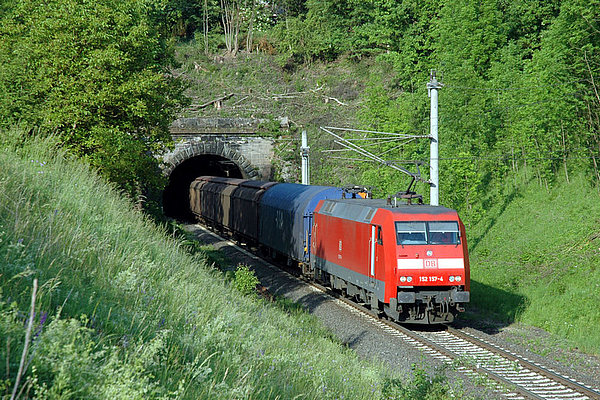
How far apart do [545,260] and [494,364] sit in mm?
10058

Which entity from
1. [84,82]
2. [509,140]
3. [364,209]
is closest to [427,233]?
[364,209]

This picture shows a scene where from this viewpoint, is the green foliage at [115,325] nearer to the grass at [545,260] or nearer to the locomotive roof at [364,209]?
the locomotive roof at [364,209]

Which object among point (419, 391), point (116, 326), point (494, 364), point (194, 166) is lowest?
point (494, 364)

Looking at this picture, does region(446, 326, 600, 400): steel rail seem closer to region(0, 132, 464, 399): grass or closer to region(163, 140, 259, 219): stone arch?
region(0, 132, 464, 399): grass

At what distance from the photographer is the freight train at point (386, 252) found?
14.4 meters

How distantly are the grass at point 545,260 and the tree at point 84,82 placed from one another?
1253 cm

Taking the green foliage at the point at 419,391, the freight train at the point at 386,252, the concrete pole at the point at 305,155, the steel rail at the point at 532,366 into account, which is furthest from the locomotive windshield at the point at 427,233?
the concrete pole at the point at 305,155

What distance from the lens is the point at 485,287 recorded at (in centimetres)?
1941

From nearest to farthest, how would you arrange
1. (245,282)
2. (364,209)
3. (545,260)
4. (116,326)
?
(116,326) → (245,282) → (364,209) → (545,260)

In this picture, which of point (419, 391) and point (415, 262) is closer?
point (419, 391)

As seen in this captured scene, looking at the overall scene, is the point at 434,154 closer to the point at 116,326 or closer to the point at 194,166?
the point at 116,326

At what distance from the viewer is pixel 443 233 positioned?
1476 cm

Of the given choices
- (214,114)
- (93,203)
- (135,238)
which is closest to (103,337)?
(135,238)

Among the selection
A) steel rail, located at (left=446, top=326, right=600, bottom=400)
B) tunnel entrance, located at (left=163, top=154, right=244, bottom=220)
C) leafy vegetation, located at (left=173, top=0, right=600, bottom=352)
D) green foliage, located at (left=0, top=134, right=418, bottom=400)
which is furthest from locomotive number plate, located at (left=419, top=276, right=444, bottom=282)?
tunnel entrance, located at (left=163, top=154, right=244, bottom=220)
